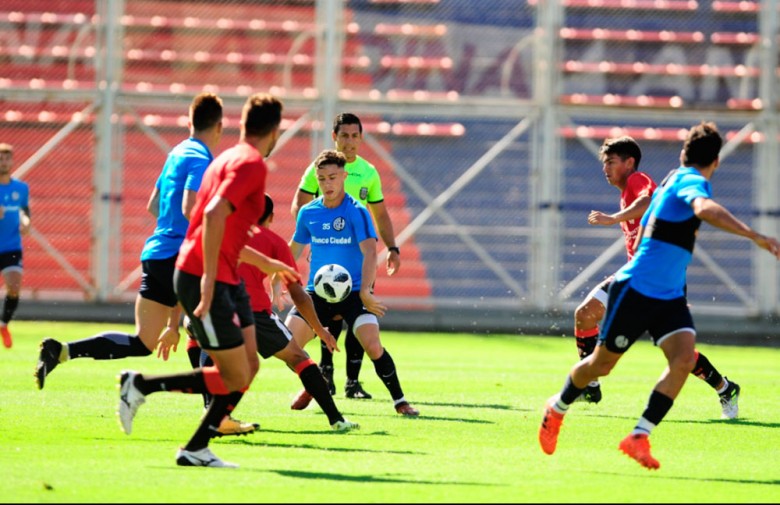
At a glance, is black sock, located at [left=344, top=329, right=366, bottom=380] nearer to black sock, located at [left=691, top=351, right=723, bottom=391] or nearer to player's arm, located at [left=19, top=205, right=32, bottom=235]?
black sock, located at [left=691, top=351, right=723, bottom=391]

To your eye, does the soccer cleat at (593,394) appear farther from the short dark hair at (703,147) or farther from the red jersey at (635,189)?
the short dark hair at (703,147)

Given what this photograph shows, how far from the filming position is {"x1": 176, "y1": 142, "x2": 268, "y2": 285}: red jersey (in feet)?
25.8

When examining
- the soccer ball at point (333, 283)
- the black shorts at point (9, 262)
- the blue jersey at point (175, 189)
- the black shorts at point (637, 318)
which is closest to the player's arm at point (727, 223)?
the black shorts at point (637, 318)

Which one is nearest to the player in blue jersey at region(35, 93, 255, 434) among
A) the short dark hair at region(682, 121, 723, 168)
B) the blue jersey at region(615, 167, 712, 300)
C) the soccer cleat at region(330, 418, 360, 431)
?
the soccer cleat at region(330, 418, 360, 431)

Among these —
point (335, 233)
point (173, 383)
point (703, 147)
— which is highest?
point (703, 147)

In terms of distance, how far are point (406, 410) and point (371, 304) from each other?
2.84 ft

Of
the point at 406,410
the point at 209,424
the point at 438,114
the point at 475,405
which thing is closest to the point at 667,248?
the point at 209,424

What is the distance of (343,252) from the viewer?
1206 centimetres

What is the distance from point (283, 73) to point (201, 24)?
5.54 feet

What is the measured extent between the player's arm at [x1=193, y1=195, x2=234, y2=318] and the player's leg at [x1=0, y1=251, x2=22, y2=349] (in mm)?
10194

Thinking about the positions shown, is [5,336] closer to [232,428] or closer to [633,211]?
[232,428]

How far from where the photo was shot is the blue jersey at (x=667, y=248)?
874 cm

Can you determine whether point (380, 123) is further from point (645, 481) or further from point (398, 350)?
point (645, 481)

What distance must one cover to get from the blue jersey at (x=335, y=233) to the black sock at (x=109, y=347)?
1.92 m
